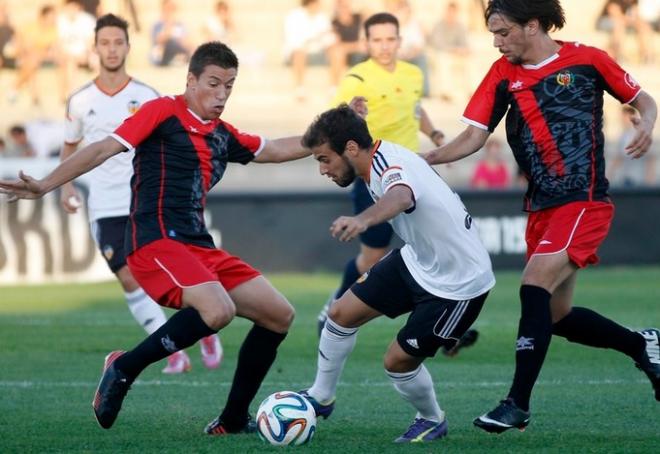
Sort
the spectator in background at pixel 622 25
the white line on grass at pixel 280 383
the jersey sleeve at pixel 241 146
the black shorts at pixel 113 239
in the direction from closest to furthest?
1. the jersey sleeve at pixel 241 146
2. the white line on grass at pixel 280 383
3. the black shorts at pixel 113 239
4. the spectator in background at pixel 622 25

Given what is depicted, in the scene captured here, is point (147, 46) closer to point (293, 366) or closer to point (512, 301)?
point (512, 301)

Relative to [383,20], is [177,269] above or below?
Result: below

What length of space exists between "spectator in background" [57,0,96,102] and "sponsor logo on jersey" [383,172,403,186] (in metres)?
16.5

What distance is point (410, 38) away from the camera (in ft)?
71.0

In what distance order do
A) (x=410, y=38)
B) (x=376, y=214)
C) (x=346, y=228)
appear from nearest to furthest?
(x=346, y=228)
(x=376, y=214)
(x=410, y=38)

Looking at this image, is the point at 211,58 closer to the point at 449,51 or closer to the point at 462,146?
the point at 462,146

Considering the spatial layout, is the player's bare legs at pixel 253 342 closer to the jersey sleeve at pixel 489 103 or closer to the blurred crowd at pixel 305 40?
the jersey sleeve at pixel 489 103

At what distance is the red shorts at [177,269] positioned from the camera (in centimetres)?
655

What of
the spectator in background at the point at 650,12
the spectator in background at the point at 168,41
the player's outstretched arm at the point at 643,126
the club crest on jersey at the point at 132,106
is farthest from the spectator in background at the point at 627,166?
the player's outstretched arm at the point at 643,126

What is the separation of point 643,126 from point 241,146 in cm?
214

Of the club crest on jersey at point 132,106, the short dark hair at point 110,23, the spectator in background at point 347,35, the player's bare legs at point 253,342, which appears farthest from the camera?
the spectator in background at point 347,35

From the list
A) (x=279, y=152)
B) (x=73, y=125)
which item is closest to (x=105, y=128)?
(x=73, y=125)

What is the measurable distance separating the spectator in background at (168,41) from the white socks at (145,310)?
13404mm

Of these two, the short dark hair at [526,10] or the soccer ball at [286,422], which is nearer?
the soccer ball at [286,422]
